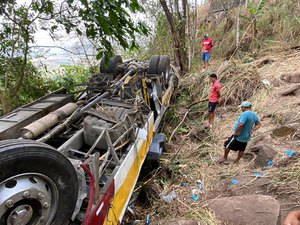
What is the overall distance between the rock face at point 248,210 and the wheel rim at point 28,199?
6.49 ft

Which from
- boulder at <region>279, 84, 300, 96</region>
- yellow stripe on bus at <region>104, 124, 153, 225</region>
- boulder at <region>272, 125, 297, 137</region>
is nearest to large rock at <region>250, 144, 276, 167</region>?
boulder at <region>272, 125, 297, 137</region>

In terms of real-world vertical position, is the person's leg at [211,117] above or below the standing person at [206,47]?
below

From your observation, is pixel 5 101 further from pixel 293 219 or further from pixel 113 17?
pixel 293 219

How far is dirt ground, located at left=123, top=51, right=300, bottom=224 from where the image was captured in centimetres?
340

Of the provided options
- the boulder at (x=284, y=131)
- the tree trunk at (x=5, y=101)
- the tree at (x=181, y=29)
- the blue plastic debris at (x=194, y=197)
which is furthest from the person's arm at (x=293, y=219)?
the tree at (x=181, y=29)

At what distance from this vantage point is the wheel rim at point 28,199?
60.7 inches

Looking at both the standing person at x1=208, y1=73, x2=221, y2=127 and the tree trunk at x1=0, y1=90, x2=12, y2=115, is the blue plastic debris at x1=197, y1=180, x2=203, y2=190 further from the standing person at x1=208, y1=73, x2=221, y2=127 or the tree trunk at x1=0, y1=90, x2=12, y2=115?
the tree trunk at x1=0, y1=90, x2=12, y2=115

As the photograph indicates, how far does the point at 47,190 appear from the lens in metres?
1.79

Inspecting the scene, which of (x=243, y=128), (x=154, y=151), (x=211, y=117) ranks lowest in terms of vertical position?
(x=211, y=117)

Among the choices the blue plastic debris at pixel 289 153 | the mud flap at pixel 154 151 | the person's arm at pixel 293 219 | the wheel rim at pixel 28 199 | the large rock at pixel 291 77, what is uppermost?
the wheel rim at pixel 28 199

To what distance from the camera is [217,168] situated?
4516mm

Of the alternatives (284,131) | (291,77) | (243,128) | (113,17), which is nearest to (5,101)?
(243,128)

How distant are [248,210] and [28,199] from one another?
91.5 inches

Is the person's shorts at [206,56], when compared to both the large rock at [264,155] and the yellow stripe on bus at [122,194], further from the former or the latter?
the yellow stripe on bus at [122,194]
